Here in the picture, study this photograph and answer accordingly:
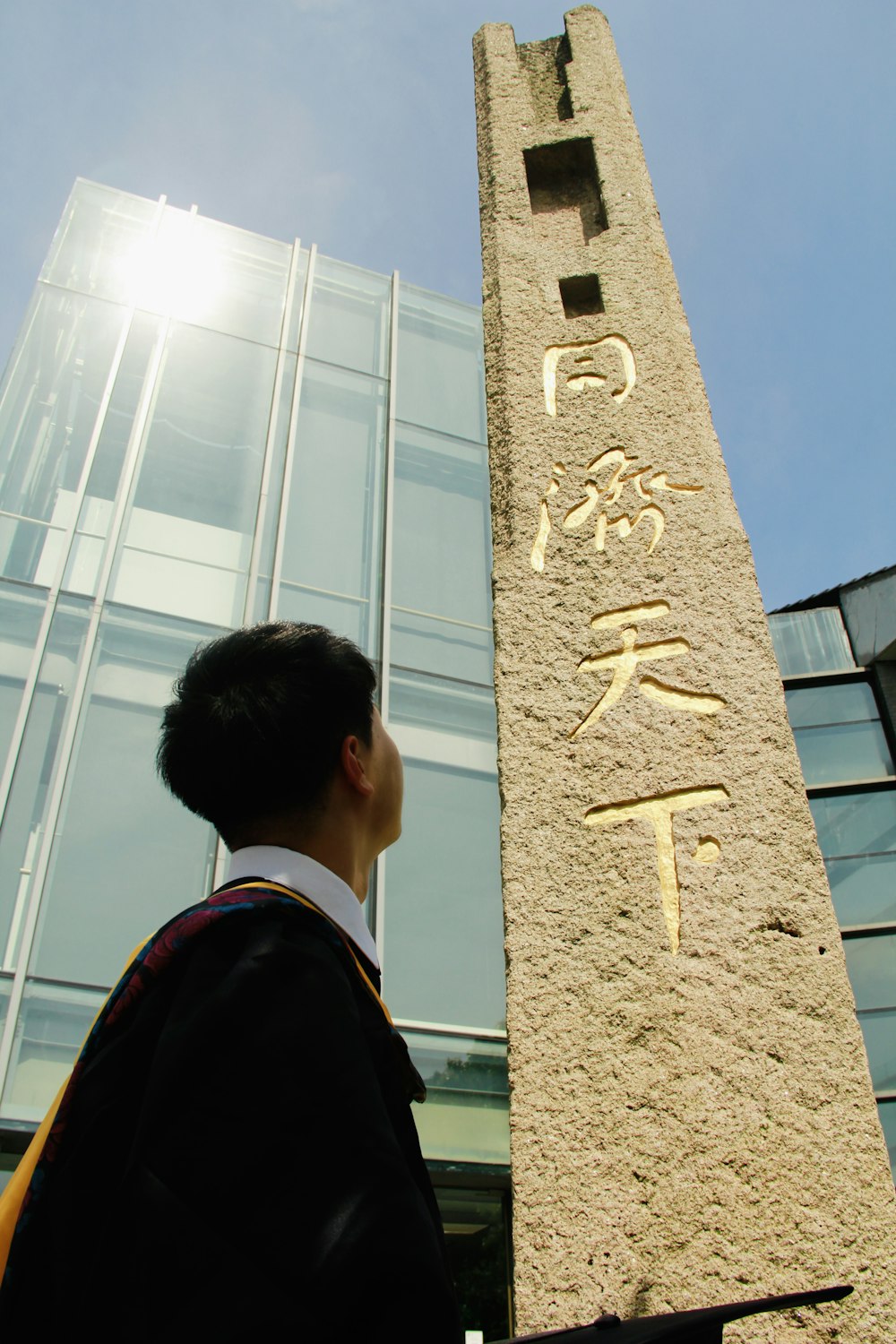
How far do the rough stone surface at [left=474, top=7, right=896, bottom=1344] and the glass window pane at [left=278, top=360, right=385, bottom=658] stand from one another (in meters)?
3.68

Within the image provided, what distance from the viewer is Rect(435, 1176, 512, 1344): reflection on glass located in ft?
15.9

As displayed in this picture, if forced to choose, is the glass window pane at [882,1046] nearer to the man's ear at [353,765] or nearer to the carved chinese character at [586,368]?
the carved chinese character at [586,368]

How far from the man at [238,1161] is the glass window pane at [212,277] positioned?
7293 mm

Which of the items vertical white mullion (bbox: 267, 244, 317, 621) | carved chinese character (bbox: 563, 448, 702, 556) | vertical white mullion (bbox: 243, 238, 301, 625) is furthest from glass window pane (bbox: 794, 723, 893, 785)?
carved chinese character (bbox: 563, 448, 702, 556)

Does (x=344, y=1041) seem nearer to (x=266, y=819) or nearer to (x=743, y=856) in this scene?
(x=266, y=819)

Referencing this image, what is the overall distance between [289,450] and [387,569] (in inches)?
48.3

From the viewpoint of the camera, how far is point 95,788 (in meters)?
5.18

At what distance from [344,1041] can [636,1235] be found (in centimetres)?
112

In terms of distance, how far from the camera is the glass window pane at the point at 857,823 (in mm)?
6742

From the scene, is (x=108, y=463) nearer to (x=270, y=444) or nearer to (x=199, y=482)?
(x=199, y=482)

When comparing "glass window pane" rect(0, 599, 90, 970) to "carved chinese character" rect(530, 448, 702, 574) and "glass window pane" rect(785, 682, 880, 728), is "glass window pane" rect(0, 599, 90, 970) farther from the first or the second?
"glass window pane" rect(785, 682, 880, 728)

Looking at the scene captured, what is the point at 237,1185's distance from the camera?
631 millimetres

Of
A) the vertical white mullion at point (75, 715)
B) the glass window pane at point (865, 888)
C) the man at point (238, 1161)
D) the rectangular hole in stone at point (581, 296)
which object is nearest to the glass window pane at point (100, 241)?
the vertical white mullion at point (75, 715)

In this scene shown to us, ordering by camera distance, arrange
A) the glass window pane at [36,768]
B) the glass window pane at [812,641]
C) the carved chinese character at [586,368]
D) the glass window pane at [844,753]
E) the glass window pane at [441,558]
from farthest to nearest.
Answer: the glass window pane at [812,641], the glass window pane at [844,753], the glass window pane at [441,558], the glass window pane at [36,768], the carved chinese character at [586,368]
